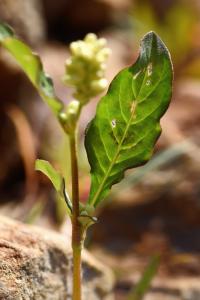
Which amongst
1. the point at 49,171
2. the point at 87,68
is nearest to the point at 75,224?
the point at 49,171

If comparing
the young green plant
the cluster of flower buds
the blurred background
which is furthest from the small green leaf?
the blurred background

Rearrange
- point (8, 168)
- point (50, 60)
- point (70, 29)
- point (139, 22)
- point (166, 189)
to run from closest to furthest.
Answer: point (166, 189) < point (8, 168) < point (50, 60) < point (139, 22) < point (70, 29)

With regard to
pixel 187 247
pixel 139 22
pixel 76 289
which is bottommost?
pixel 187 247

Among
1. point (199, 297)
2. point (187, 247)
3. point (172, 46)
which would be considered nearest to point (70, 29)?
point (172, 46)

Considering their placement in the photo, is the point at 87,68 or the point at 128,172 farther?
the point at 128,172

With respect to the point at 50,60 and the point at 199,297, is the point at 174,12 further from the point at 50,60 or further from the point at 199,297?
the point at 199,297

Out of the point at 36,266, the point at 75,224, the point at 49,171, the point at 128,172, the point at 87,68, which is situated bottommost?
the point at 128,172

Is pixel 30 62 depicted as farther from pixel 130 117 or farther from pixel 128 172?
pixel 128 172
